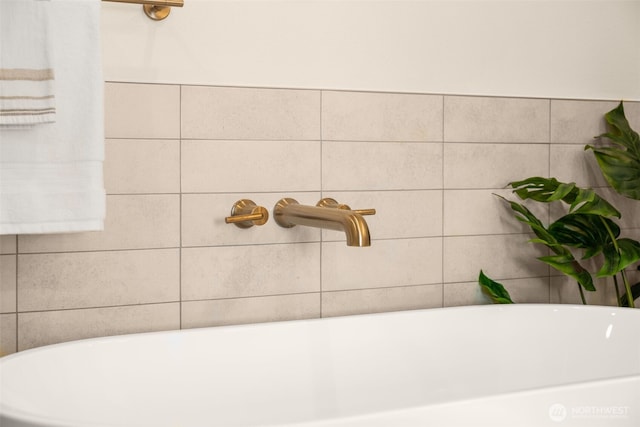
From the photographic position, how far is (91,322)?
168 cm

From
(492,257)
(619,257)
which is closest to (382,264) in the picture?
(492,257)

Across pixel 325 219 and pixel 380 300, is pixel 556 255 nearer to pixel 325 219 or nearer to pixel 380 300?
pixel 380 300

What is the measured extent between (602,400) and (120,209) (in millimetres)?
1175

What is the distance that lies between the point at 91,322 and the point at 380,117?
0.97 metres

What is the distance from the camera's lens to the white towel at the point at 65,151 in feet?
4.66

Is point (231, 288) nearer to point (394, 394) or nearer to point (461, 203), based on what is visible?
point (394, 394)

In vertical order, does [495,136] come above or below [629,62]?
below

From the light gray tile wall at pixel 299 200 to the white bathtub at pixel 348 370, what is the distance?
133mm

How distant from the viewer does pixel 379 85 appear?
6.42 ft

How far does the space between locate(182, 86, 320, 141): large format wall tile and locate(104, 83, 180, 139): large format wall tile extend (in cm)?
3

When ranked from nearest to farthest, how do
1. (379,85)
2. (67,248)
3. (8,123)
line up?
(8,123), (67,248), (379,85)

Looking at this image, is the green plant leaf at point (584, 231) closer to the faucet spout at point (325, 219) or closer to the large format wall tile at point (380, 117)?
the large format wall tile at point (380, 117)

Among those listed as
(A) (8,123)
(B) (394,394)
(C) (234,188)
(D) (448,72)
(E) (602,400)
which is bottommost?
(B) (394,394)

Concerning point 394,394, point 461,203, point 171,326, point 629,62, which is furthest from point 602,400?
point 629,62
